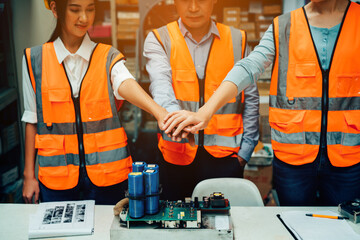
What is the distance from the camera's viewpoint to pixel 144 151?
2.15m

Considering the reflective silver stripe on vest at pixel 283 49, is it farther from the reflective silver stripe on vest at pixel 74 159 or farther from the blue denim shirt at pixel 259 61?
the reflective silver stripe on vest at pixel 74 159

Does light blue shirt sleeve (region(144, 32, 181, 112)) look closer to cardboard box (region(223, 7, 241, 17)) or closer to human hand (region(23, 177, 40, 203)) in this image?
cardboard box (region(223, 7, 241, 17))

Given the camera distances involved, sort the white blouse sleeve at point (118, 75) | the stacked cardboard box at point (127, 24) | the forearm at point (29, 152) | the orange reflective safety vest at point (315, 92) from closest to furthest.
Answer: the orange reflective safety vest at point (315, 92) < the white blouse sleeve at point (118, 75) < the forearm at point (29, 152) < the stacked cardboard box at point (127, 24)

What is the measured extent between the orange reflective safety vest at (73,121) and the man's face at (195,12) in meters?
0.52

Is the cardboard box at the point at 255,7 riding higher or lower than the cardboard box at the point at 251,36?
higher

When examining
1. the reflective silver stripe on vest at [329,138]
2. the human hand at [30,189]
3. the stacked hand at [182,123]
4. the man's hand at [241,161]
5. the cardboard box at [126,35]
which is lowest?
the human hand at [30,189]

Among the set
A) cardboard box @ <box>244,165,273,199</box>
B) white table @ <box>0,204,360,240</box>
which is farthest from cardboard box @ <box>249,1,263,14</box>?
white table @ <box>0,204,360,240</box>

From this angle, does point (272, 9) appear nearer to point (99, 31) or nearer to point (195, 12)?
point (195, 12)

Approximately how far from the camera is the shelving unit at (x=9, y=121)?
7.25 feet

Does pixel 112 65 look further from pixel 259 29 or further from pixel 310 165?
pixel 310 165

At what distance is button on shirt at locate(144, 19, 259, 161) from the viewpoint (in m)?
1.98

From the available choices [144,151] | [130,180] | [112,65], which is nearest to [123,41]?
[112,65]

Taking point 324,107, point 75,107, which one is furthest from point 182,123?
point 324,107

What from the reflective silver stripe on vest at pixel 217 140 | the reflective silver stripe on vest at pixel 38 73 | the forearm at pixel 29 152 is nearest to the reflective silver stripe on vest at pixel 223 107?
the reflective silver stripe on vest at pixel 217 140
